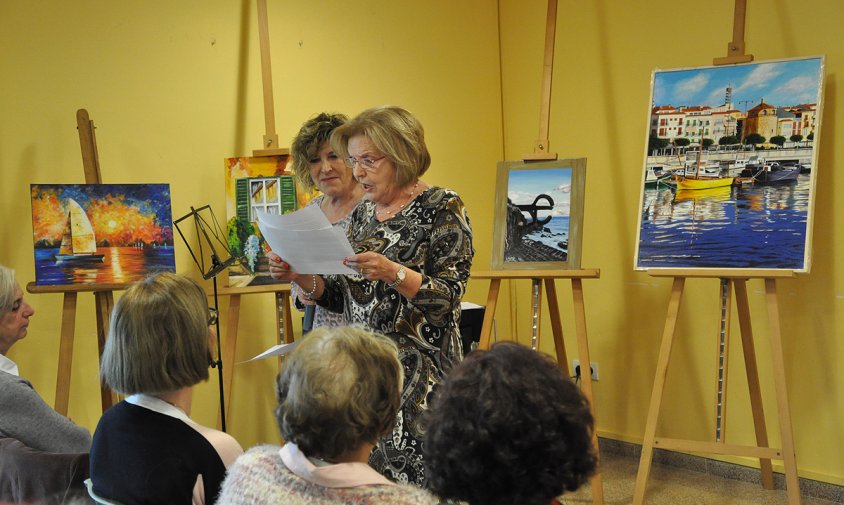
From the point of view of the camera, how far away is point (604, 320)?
4.25 m

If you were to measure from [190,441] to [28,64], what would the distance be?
2.31 m

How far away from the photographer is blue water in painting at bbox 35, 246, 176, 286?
2.97 metres

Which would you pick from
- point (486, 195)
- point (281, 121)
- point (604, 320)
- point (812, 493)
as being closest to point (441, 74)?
point (486, 195)

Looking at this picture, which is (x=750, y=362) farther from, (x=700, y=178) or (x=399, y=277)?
(x=399, y=277)

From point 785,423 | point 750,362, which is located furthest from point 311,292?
point 750,362

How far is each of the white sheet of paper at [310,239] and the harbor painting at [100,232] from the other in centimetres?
117

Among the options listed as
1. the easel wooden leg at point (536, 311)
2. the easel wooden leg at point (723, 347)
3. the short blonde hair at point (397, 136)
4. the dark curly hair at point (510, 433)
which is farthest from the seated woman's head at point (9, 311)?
the easel wooden leg at point (723, 347)

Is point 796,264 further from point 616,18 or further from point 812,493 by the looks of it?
point 616,18

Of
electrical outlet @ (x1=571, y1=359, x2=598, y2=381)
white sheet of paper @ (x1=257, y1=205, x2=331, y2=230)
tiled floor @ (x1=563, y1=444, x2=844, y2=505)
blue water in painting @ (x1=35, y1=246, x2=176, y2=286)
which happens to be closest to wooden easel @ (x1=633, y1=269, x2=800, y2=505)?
tiled floor @ (x1=563, y1=444, x2=844, y2=505)

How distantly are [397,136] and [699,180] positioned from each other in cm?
167

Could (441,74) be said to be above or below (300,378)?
above

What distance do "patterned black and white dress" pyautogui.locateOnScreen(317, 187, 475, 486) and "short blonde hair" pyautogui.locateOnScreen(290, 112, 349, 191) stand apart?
2.54 ft

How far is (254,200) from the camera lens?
3451 mm

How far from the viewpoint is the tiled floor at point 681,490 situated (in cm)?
350
